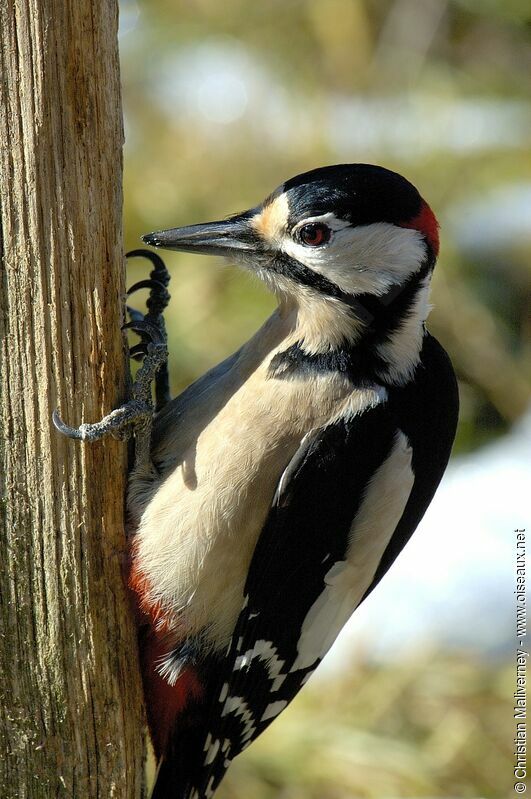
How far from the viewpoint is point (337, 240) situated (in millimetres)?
1867

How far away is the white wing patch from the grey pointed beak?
0.48 meters

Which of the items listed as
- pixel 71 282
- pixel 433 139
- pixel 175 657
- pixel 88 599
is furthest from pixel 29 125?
pixel 433 139

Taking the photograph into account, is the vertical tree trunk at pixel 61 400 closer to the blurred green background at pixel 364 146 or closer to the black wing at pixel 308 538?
the black wing at pixel 308 538

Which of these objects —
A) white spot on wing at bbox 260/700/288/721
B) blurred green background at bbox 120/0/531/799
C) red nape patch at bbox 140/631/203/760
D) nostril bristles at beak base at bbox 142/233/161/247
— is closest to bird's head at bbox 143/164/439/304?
nostril bristles at beak base at bbox 142/233/161/247

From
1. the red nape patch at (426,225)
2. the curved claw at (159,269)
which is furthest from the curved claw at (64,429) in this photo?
the red nape patch at (426,225)

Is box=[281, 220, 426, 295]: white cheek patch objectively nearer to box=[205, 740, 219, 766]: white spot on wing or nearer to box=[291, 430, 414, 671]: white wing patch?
box=[291, 430, 414, 671]: white wing patch

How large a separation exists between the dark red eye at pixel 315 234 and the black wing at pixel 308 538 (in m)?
0.32

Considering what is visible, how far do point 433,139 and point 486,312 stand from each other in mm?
993

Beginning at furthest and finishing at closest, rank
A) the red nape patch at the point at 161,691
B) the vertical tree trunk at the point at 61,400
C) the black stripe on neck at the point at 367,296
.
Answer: the red nape patch at the point at 161,691 < the black stripe on neck at the point at 367,296 < the vertical tree trunk at the point at 61,400

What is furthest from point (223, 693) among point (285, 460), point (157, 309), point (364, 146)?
point (364, 146)

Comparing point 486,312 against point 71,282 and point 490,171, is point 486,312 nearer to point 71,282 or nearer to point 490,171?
point 490,171

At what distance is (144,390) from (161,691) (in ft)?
2.01

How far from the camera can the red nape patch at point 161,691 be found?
1994 mm

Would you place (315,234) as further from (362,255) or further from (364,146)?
(364,146)
